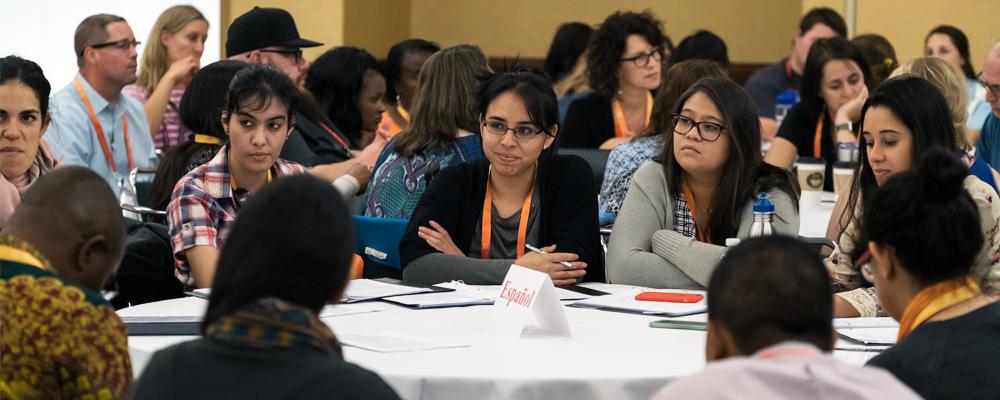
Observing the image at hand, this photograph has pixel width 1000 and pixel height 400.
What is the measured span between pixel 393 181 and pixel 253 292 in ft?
9.40

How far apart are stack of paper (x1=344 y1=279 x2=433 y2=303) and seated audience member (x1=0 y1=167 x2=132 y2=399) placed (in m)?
1.16

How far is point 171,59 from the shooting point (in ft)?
23.1

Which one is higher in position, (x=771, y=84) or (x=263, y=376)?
(x=263, y=376)

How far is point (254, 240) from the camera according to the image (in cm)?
154

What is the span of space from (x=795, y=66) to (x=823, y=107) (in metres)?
2.83

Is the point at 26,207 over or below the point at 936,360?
over

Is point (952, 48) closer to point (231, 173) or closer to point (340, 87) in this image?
point (340, 87)

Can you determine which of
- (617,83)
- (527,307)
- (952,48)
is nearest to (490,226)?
(527,307)

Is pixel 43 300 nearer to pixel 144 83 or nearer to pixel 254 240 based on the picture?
pixel 254 240

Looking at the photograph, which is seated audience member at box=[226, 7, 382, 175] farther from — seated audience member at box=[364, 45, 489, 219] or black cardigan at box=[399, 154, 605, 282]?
black cardigan at box=[399, 154, 605, 282]

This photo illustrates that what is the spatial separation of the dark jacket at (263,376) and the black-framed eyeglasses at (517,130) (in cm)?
220

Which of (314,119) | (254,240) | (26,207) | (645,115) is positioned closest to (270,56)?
(314,119)

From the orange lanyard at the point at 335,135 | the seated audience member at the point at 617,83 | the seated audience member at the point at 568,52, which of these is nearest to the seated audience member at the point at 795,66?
the seated audience member at the point at 568,52

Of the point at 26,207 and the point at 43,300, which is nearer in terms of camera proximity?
the point at 43,300
